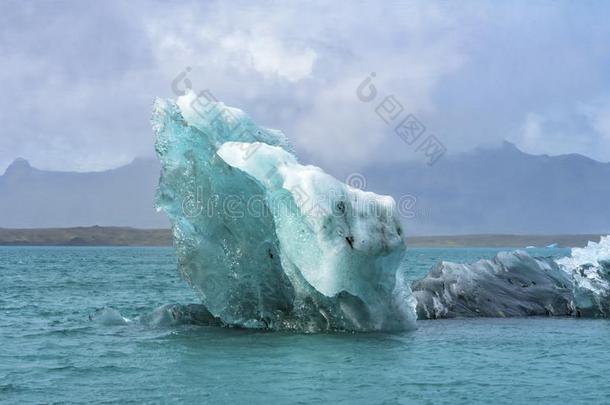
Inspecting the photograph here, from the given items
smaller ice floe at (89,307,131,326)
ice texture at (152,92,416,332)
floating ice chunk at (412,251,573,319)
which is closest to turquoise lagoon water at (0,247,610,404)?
smaller ice floe at (89,307,131,326)

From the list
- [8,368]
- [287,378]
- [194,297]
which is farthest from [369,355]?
[194,297]

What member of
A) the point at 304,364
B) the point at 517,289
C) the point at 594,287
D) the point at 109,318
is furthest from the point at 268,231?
the point at 594,287

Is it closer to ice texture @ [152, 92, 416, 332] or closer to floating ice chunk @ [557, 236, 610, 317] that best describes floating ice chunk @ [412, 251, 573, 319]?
floating ice chunk @ [557, 236, 610, 317]

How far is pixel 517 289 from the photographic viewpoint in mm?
24734

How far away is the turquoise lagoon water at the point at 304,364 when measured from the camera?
41.2 ft

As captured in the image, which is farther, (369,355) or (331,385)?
(369,355)

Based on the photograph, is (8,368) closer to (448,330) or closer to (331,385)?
(331,385)

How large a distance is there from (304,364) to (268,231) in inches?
183

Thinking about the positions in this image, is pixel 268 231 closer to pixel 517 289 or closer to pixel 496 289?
pixel 496 289

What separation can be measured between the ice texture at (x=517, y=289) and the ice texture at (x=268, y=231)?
4.68 m

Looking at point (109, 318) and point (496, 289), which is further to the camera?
point (496, 289)

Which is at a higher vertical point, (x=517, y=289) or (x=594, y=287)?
(x=594, y=287)

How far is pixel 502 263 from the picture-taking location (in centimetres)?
2575

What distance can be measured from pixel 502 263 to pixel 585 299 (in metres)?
2.88
